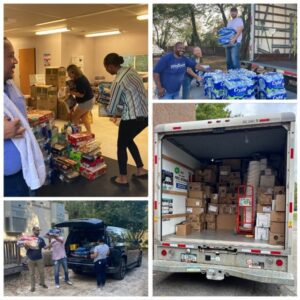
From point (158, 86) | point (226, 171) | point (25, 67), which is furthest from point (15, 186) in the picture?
point (226, 171)

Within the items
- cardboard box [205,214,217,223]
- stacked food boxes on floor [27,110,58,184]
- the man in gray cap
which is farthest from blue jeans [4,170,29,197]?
cardboard box [205,214,217,223]

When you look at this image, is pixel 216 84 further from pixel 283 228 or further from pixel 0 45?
pixel 0 45

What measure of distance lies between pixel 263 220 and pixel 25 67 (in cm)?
311

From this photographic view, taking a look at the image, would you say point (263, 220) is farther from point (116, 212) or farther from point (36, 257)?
point (36, 257)

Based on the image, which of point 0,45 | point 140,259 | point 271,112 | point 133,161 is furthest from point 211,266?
point 0,45

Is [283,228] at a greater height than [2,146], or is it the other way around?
[2,146]

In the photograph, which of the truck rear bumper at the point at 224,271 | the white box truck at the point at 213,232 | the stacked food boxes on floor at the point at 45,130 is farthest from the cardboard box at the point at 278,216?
the stacked food boxes on floor at the point at 45,130

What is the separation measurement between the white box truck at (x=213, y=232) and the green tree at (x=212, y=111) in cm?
6

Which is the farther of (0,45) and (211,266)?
(211,266)

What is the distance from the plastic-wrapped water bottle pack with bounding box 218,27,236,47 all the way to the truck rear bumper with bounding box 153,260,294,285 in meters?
2.24

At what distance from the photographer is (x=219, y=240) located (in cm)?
457

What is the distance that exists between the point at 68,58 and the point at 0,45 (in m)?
0.66

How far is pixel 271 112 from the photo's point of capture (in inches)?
158

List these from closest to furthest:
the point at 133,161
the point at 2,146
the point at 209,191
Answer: the point at 2,146 < the point at 133,161 < the point at 209,191
